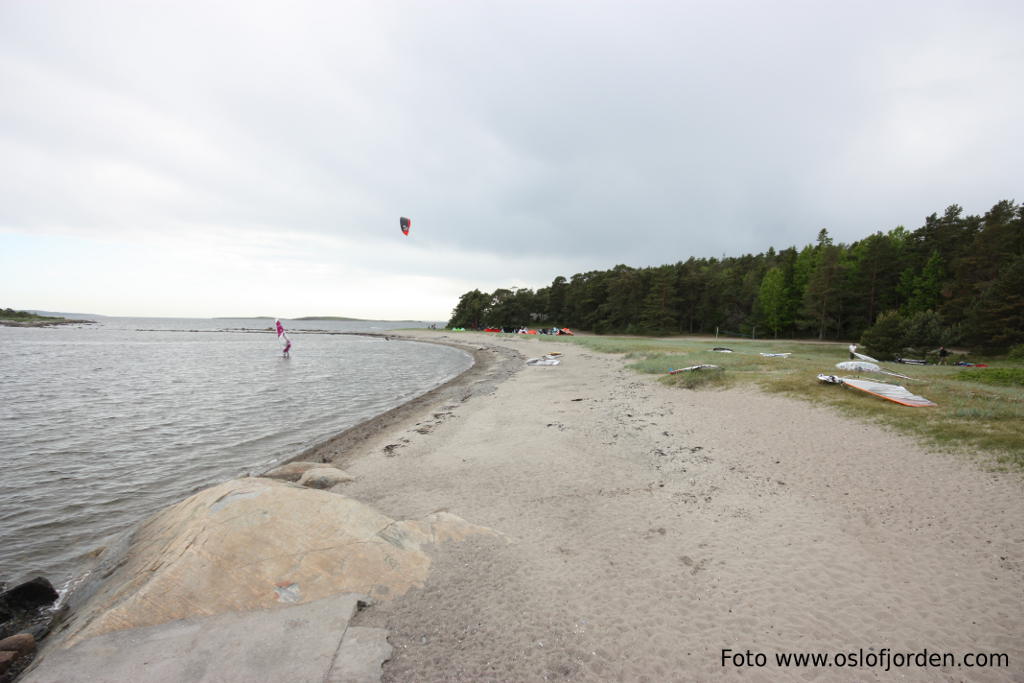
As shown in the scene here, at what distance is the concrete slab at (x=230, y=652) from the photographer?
3508 millimetres

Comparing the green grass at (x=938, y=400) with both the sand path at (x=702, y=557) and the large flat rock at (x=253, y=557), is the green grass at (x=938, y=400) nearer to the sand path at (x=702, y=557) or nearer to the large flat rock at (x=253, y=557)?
the sand path at (x=702, y=557)

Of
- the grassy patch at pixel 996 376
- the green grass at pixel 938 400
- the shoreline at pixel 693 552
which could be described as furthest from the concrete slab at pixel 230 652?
the grassy patch at pixel 996 376

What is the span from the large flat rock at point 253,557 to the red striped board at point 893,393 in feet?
45.5

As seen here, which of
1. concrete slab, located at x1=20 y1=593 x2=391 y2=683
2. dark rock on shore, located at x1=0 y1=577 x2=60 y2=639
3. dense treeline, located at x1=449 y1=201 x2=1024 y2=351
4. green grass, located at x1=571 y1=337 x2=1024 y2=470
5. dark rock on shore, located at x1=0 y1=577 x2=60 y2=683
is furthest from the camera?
dense treeline, located at x1=449 y1=201 x2=1024 y2=351

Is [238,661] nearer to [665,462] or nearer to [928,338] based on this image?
[665,462]

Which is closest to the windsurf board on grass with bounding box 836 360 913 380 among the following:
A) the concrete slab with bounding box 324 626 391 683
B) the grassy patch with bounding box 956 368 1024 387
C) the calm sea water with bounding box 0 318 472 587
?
the grassy patch with bounding box 956 368 1024 387

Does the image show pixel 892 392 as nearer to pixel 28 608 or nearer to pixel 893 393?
pixel 893 393

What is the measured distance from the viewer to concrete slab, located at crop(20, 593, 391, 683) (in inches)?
138

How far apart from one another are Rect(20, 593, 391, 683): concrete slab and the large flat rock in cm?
17

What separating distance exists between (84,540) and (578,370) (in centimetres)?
2293

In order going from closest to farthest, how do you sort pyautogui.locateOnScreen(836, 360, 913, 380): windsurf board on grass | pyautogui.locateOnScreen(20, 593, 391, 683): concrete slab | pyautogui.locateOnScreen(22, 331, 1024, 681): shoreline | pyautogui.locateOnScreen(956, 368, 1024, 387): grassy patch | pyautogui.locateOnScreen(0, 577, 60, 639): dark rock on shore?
1. pyautogui.locateOnScreen(20, 593, 391, 683): concrete slab
2. pyautogui.locateOnScreen(22, 331, 1024, 681): shoreline
3. pyautogui.locateOnScreen(0, 577, 60, 639): dark rock on shore
4. pyautogui.locateOnScreen(956, 368, 1024, 387): grassy patch
5. pyautogui.locateOnScreen(836, 360, 913, 380): windsurf board on grass

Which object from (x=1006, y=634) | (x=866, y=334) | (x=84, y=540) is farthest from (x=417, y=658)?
(x=866, y=334)

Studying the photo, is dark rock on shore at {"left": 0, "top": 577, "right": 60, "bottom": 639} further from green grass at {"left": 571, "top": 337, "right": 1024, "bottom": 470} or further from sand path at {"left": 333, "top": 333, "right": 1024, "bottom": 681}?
green grass at {"left": 571, "top": 337, "right": 1024, "bottom": 470}

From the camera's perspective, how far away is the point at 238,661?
12.1 feet
